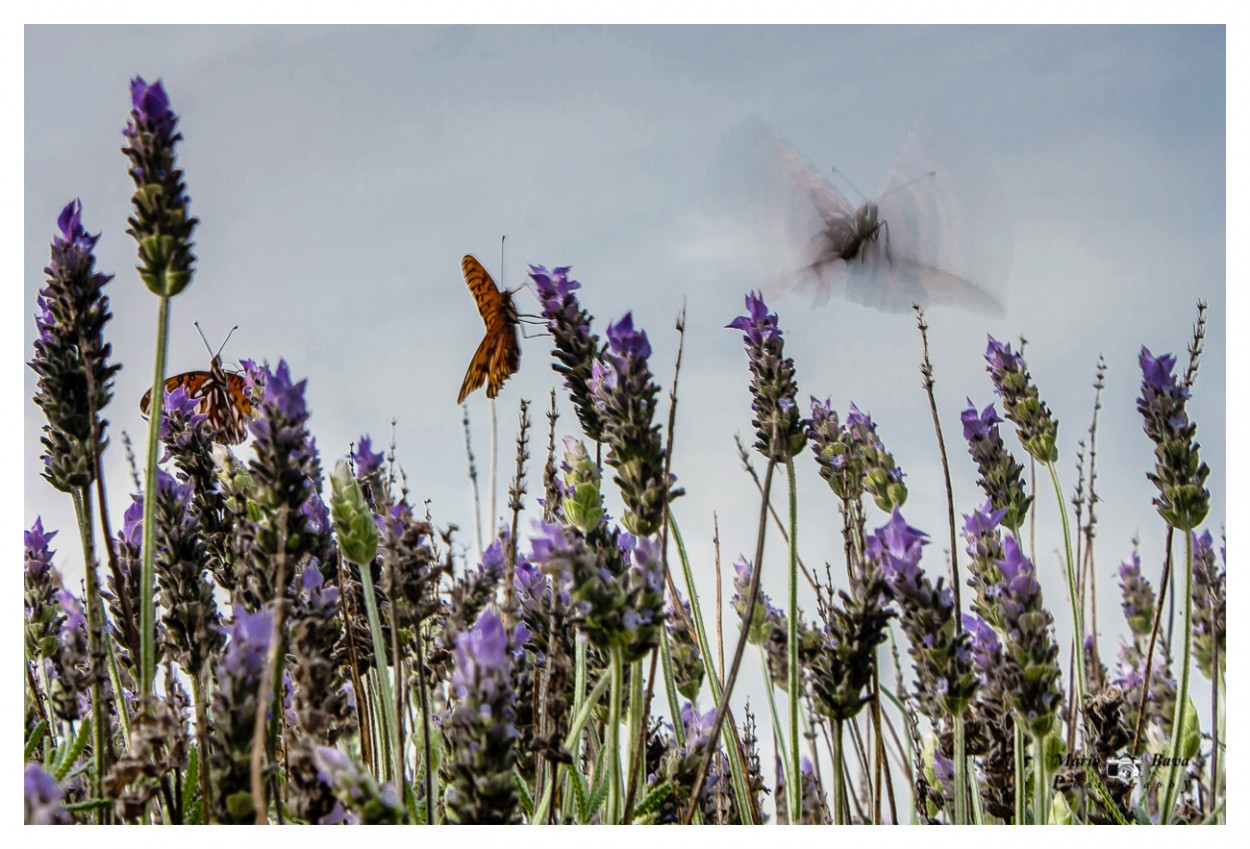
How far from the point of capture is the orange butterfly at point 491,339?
242cm

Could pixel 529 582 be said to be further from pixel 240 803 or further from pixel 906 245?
pixel 906 245

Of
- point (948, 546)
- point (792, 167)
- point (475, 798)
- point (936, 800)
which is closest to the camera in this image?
point (475, 798)

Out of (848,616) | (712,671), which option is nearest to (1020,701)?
(848,616)

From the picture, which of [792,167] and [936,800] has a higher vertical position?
[792,167]

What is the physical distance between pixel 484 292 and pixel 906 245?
950 millimetres

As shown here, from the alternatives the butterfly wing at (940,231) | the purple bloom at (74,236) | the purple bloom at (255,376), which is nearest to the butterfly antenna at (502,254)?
the purple bloom at (255,376)

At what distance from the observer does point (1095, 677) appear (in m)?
2.46

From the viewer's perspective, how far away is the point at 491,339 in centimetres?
250

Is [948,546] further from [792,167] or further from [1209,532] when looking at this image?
[792,167]

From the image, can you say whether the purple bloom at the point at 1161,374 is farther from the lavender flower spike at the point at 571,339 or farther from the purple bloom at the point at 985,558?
the lavender flower spike at the point at 571,339

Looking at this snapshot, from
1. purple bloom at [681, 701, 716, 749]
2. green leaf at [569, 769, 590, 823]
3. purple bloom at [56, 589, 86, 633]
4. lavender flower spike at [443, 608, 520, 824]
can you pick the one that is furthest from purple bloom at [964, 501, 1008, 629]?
purple bloom at [56, 589, 86, 633]

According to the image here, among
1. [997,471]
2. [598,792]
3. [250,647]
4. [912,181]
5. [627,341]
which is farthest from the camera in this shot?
[912,181]

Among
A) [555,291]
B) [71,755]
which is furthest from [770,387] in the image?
[71,755]

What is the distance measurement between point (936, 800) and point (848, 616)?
1.99 feet
